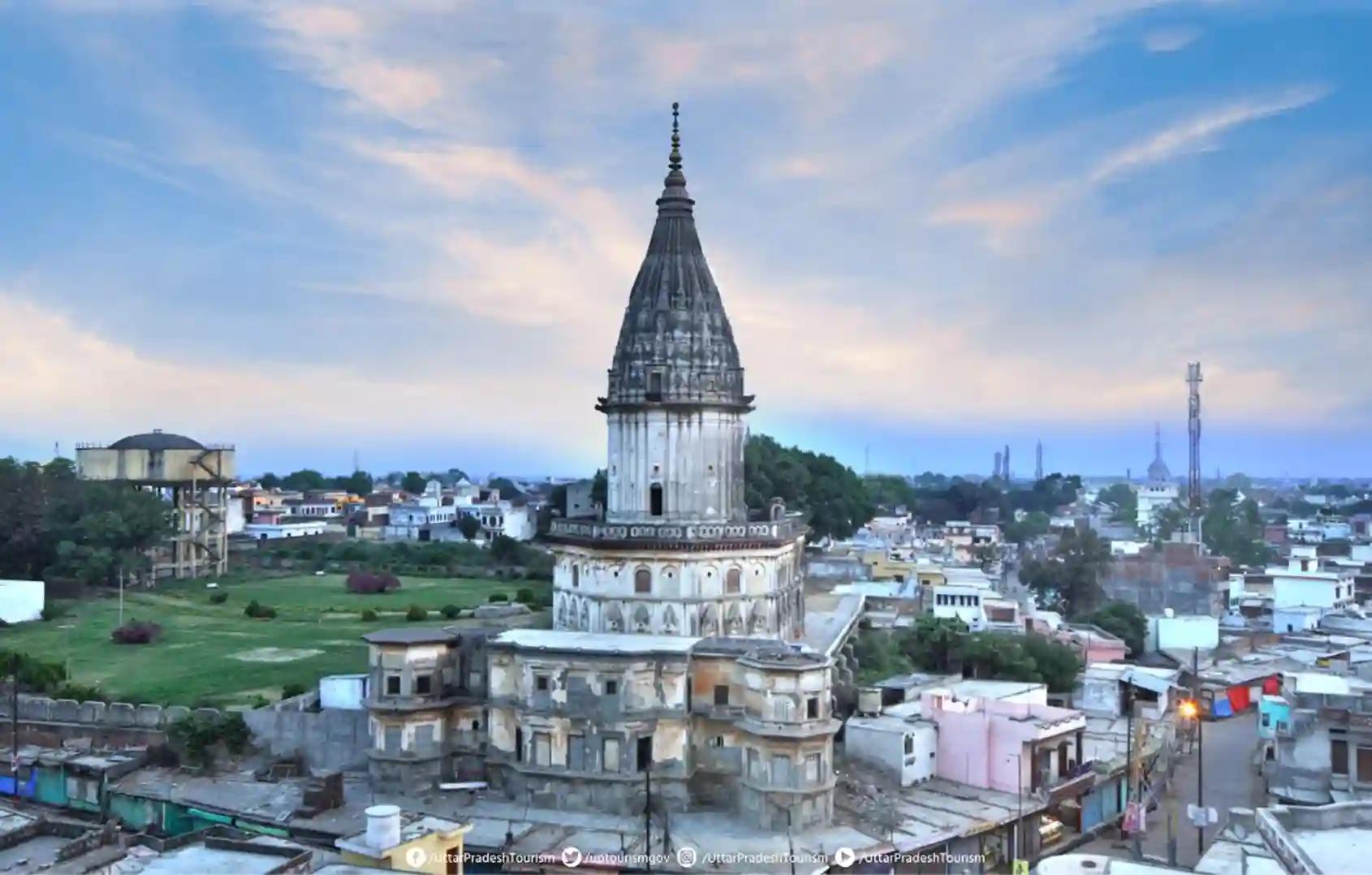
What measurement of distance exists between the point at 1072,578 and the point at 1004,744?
4198cm

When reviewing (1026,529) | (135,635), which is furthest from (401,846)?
(1026,529)

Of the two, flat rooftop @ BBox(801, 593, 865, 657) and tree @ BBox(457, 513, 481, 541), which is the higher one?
tree @ BBox(457, 513, 481, 541)

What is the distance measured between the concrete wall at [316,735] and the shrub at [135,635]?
2113cm

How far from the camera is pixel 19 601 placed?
207 feet

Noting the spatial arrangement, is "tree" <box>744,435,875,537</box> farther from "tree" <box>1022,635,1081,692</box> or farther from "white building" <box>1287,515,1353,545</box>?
"white building" <box>1287,515,1353,545</box>

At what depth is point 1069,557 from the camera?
75.9 m

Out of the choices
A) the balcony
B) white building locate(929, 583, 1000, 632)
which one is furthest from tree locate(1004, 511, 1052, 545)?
the balcony

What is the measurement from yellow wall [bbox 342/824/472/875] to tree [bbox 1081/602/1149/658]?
44.9m

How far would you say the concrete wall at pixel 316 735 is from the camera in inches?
1475

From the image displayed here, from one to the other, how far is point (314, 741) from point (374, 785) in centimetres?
405

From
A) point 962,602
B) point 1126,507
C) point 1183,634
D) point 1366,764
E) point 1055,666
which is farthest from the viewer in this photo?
point 1126,507

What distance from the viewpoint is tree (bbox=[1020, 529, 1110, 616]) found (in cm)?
7494

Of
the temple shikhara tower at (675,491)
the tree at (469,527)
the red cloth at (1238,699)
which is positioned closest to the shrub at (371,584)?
the tree at (469,527)

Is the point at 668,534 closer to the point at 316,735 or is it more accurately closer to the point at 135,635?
the point at 316,735
